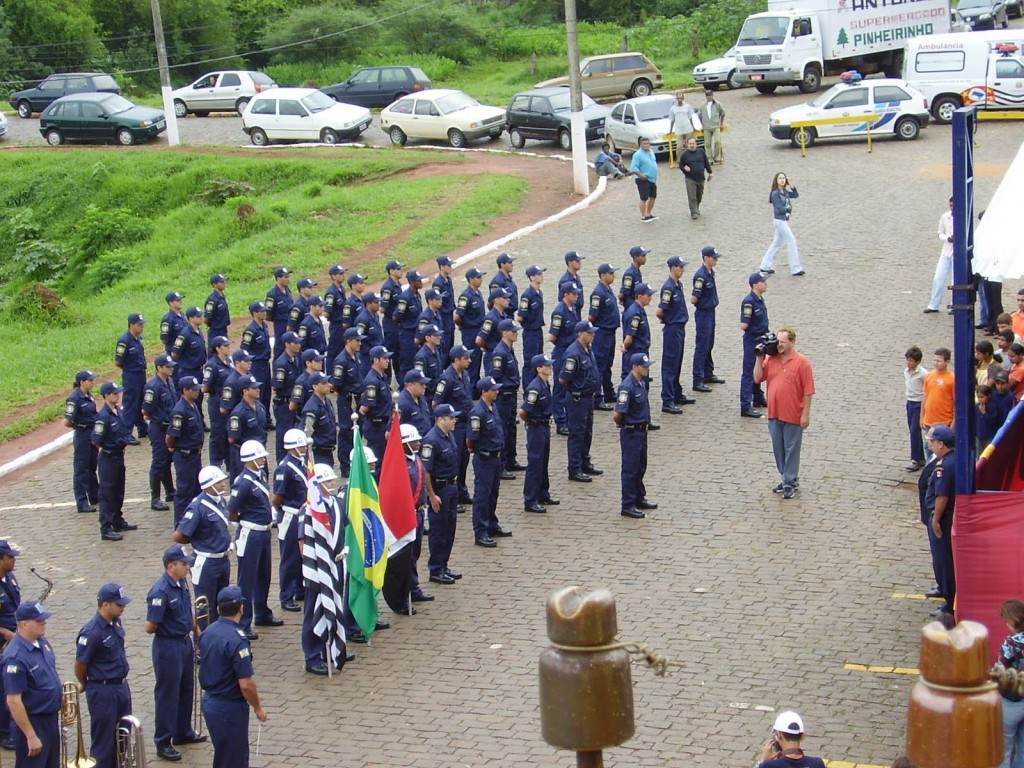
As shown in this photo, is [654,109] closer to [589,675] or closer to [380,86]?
[380,86]

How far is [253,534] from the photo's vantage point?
1191cm

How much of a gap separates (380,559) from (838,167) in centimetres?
1895

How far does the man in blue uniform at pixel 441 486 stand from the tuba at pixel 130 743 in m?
3.69

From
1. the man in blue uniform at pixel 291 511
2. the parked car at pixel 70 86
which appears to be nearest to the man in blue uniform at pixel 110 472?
the man in blue uniform at pixel 291 511

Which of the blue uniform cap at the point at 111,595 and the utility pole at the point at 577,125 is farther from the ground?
the utility pole at the point at 577,125

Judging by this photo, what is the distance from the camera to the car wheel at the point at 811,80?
36.0m

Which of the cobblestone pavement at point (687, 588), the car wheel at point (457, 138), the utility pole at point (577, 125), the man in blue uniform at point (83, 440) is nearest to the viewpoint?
the cobblestone pavement at point (687, 588)

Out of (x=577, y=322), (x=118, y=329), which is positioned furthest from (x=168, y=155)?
(x=577, y=322)

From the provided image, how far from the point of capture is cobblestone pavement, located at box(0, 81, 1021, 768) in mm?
9719

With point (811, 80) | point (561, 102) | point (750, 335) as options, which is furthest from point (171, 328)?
point (811, 80)

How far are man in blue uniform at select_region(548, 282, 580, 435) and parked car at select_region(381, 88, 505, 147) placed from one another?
17443mm

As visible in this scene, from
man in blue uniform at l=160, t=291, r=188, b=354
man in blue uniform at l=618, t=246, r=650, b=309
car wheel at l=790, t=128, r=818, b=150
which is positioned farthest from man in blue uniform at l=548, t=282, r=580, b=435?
car wheel at l=790, t=128, r=818, b=150

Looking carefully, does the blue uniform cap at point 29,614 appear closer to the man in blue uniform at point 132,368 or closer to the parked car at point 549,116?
the man in blue uniform at point 132,368

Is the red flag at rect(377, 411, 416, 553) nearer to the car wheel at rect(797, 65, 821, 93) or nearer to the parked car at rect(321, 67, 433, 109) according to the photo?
the car wheel at rect(797, 65, 821, 93)
